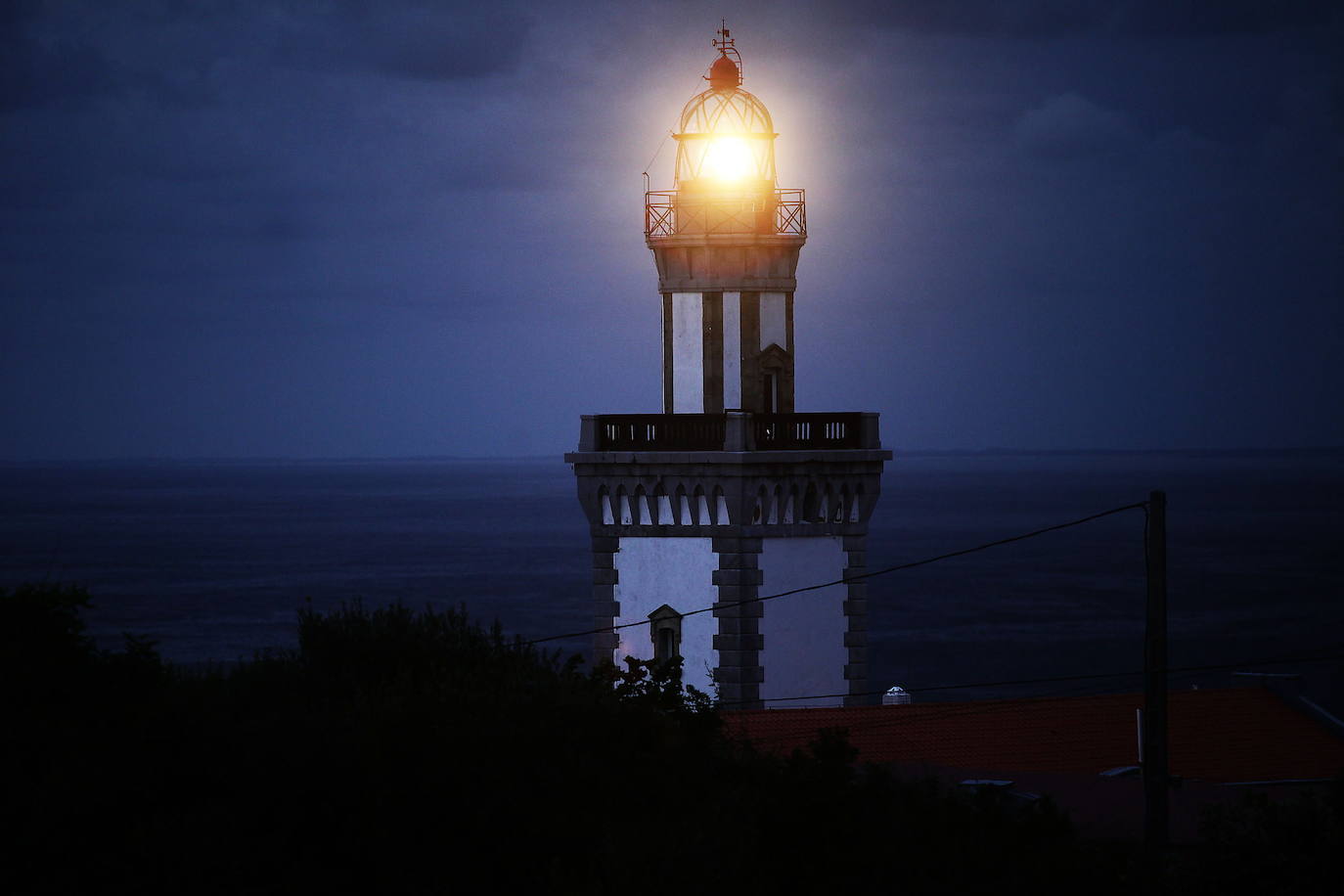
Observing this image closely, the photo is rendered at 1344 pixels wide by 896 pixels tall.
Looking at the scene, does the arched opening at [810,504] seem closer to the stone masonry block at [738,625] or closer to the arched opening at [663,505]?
the stone masonry block at [738,625]

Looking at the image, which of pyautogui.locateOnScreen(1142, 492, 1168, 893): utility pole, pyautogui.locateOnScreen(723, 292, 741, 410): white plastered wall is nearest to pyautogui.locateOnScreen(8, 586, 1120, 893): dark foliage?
pyautogui.locateOnScreen(1142, 492, 1168, 893): utility pole

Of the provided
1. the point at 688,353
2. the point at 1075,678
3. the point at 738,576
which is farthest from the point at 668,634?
the point at 1075,678

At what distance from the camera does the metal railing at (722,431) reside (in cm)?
3400

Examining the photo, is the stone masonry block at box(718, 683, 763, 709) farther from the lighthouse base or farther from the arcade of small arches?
the arcade of small arches

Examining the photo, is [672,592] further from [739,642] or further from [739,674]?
[739,674]

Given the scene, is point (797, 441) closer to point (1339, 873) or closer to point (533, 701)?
point (533, 701)

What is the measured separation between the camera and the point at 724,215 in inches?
1372

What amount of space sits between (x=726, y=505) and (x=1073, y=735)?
6949 millimetres

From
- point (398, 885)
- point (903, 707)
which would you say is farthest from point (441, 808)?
point (903, 707)

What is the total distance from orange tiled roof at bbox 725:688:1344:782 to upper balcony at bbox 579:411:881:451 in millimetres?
4862

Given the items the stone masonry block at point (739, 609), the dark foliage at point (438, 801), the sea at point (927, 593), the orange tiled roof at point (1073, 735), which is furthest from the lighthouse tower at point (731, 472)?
the sea at point (927, 593)

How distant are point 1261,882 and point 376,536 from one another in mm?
179439

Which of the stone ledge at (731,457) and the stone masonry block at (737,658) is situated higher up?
the stone ledge at (731,457)

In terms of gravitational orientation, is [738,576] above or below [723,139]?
below
